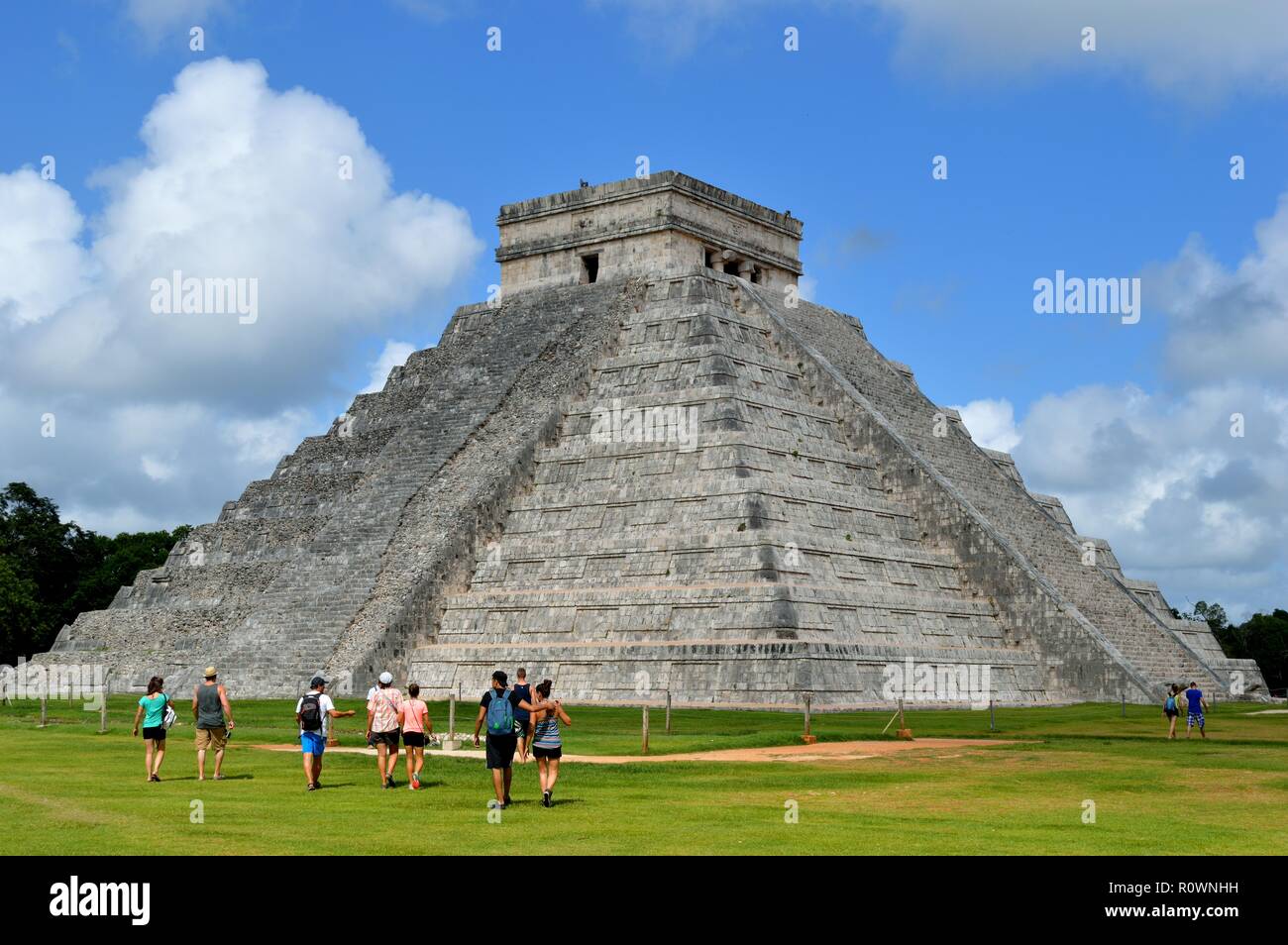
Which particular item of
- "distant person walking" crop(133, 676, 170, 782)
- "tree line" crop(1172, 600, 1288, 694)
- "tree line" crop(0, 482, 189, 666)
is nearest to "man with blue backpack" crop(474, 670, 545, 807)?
"distant person walking" crop(133, 676, 170, 782)

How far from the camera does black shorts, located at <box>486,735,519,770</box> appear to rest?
56.2 ft

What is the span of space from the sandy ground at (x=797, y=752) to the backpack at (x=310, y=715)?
424 centimetres

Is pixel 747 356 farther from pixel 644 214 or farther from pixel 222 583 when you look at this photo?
pixel 222 583

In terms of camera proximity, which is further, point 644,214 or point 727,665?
point 644,214

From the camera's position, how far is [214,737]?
20.0m

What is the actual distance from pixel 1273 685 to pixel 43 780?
76.2m

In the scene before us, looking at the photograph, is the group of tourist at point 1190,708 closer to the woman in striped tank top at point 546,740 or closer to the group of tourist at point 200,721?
the woman in striped tank top at point 546,740

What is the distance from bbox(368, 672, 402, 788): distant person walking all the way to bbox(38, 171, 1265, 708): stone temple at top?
561 inches

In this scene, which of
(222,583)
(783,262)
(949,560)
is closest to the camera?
(949,560)

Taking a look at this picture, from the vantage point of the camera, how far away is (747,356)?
41.5 meters

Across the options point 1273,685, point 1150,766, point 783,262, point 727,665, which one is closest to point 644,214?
point 783,262

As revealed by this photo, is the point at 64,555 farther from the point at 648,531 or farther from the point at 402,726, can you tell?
the point at 402,726

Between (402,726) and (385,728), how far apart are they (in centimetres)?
22

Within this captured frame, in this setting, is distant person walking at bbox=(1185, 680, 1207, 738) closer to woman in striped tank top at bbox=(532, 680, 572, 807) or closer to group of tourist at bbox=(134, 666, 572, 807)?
group of tourist at bbox=(134, 666, 572, 807)
